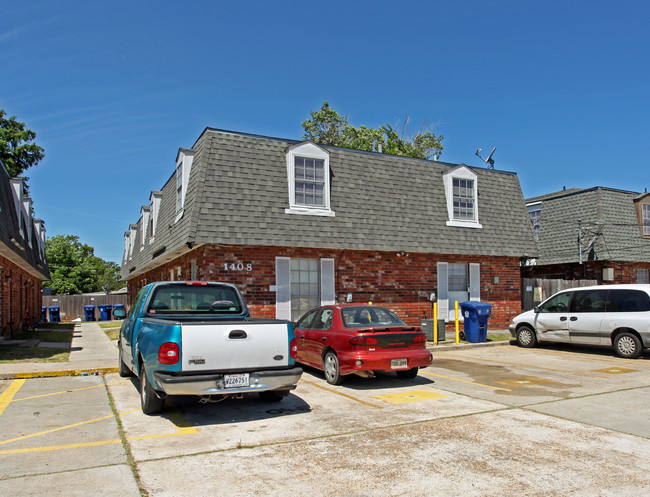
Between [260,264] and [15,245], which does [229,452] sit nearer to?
[260,264]

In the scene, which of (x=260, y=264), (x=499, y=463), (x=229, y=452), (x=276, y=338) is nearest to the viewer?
(x=499, y=463)

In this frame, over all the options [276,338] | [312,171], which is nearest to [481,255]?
[312,171]

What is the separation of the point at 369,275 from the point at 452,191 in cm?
441

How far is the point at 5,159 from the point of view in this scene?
35.4 m

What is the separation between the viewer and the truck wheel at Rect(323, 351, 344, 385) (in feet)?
29.8

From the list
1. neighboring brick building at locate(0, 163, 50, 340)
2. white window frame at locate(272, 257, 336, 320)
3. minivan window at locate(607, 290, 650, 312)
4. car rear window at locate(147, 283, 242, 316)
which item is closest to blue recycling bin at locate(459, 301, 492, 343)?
minivan window at locate(607, 290, 650, 312)

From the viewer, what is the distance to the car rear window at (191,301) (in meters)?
8.20

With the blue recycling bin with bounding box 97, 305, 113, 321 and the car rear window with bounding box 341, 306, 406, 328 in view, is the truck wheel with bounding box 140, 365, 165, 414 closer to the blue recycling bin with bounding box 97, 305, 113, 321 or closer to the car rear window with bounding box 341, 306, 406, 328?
→ the car rear window with bounding box 341, 306, 406, 328

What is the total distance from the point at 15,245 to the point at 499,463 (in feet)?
46.5

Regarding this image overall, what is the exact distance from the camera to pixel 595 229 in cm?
2303

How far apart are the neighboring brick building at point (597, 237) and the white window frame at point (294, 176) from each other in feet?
43.7

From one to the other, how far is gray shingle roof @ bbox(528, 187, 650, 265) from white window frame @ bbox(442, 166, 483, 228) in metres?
7.60

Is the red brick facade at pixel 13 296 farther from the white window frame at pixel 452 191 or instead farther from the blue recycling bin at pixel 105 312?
the white window frame at pixel 452 191

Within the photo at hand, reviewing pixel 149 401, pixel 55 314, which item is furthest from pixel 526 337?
pixel 55 314
